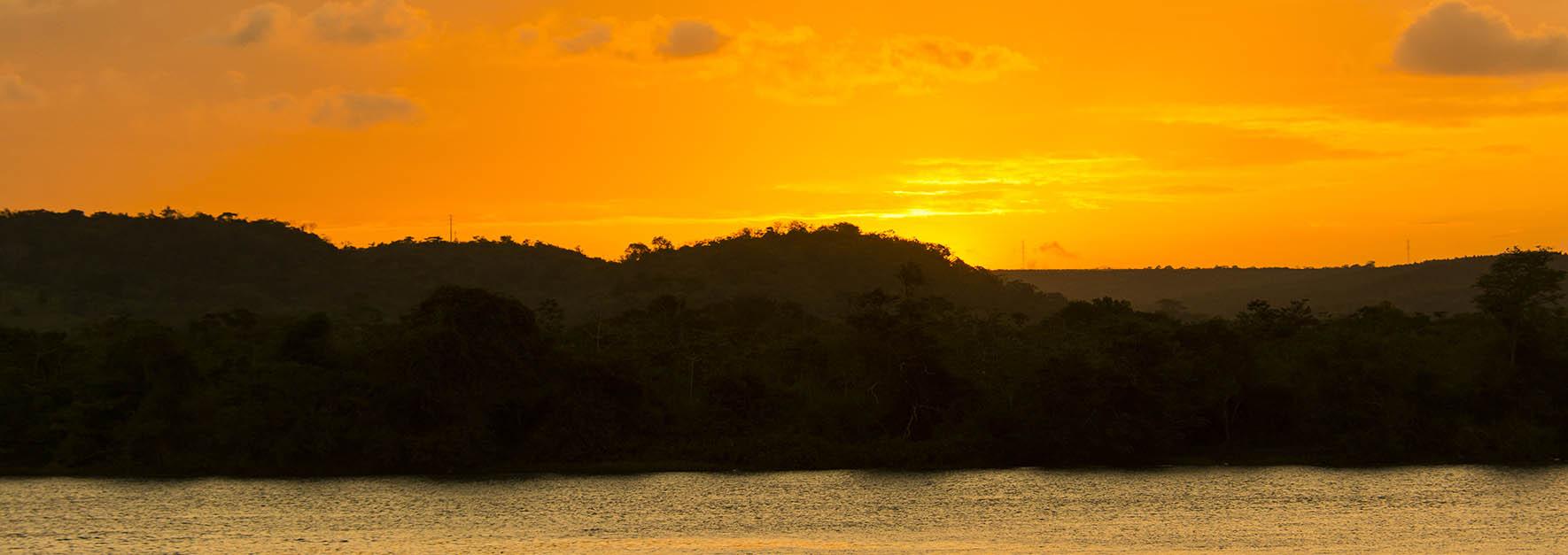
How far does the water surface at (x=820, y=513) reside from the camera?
55.5 m

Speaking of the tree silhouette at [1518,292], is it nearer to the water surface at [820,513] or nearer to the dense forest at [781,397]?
the dense forest at [781,397]

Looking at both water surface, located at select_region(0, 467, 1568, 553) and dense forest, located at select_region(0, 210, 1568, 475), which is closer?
water surface, located at select_region(0, 467, 1568, 553)

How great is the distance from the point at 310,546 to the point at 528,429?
2864 cm

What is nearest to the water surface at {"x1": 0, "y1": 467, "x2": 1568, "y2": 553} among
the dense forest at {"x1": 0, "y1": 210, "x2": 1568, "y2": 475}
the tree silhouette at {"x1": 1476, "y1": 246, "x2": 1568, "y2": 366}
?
the dense forest at {"x1": 0, "y1": 210, "x2": 1568, "y2": 475}

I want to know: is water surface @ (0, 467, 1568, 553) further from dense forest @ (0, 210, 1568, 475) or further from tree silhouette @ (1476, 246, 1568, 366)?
tree silhouette @ (1476, 246, 1568, 366)

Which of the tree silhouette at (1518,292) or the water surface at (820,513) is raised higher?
the tree silhouette at (1518,292)

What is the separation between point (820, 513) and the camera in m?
64.3

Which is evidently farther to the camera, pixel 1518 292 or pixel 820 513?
pixel 1518 292

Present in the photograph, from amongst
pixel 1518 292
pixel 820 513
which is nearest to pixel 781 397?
pixel 820 513

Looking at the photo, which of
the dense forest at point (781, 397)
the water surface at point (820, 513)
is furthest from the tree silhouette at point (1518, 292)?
the water surface at point (820, 513)

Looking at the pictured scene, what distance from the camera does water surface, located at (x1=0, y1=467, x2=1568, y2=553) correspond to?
55.5m

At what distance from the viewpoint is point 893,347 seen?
87.8 metres

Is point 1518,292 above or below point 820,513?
above

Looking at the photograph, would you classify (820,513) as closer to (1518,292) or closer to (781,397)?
(781,397)
